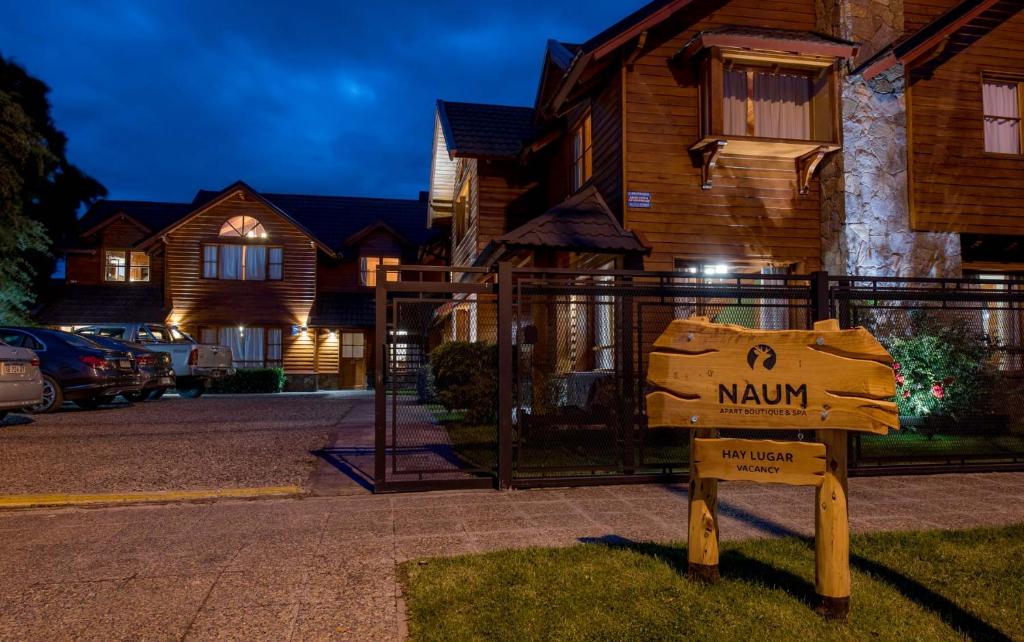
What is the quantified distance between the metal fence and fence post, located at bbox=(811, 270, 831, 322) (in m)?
0.02

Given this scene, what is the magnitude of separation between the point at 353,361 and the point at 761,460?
2558 cm

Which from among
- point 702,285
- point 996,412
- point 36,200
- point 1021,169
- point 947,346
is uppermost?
point 36,200

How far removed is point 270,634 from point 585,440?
20.0 ft

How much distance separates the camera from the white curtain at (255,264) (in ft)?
87.5

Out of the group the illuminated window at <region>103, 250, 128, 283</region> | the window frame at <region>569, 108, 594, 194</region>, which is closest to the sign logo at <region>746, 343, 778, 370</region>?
the window frame at <region>569, 108, 594, 194</region>

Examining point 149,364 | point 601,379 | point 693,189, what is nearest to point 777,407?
point 601,379

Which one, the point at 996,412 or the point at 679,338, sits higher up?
the point at 679,338

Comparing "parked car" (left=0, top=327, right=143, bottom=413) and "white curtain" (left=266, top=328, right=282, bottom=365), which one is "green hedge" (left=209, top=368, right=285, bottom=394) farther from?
"parked car" (left=0, top=327, right=143, bottom=413)

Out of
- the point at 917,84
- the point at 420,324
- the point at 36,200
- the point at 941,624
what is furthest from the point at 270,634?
the point at 36,200

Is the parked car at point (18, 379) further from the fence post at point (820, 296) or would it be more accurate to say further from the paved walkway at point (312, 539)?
the fence post at point (820, 296)

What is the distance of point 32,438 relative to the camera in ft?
32.4

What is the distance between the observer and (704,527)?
404 cm

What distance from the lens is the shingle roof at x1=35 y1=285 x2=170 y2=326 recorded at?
26.3m

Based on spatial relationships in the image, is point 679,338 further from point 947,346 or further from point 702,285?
point 947,346
